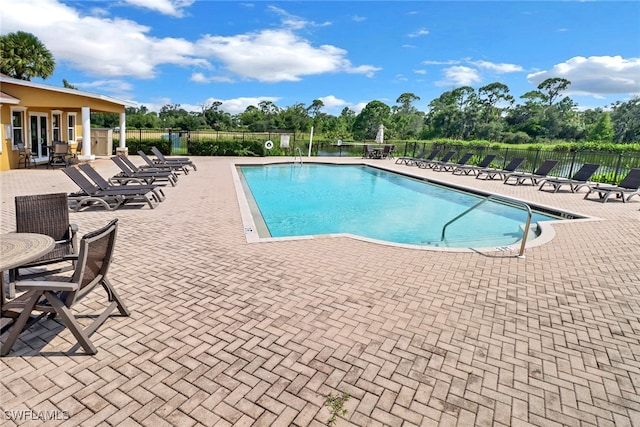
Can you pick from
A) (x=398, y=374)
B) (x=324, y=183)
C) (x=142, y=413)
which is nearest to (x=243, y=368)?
(x=142, y=413)

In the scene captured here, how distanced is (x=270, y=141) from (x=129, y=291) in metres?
21.4

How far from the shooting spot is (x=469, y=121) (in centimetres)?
5419

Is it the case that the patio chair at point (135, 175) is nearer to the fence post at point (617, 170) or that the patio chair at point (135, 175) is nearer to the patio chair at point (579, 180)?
the patio chair at point (579, 180)

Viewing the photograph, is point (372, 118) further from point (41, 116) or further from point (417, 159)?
point (41, 116)

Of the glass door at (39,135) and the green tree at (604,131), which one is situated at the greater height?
the green tree at (604,131)

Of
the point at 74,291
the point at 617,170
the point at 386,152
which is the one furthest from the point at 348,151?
the point at 74,291

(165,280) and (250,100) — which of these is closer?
(165,280)

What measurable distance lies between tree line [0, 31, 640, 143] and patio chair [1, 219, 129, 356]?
1661 inches

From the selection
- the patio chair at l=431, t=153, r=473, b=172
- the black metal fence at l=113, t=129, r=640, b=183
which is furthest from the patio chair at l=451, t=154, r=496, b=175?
the black metal fence at l=113, t=129, r=640, b=183

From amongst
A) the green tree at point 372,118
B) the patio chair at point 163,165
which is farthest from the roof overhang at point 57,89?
the green tree at point 372,118

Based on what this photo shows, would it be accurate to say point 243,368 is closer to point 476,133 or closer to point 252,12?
point 252,12

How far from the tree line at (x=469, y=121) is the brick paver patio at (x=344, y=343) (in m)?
40.7

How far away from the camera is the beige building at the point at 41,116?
41.0ft

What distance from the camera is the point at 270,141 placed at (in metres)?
24.3
